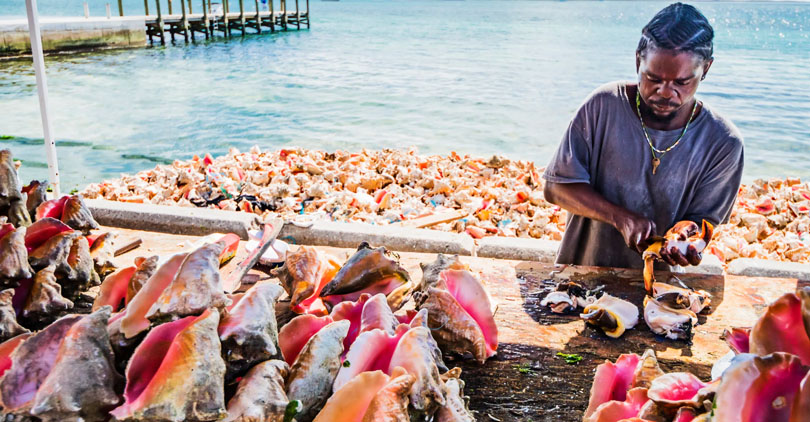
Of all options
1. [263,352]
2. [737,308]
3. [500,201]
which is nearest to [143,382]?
[263,352]

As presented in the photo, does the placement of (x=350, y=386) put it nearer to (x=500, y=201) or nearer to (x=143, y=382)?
(x=143, y=382)

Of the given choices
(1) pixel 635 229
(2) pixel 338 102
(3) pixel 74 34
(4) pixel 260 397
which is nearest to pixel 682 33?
(1) pixel 635 229

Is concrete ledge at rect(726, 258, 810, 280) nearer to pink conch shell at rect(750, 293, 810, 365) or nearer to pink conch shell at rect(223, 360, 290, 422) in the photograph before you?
pink conch shell at rect(750, 293, 810, 365)

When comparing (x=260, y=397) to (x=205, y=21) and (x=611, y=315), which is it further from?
(x=205, y=21)

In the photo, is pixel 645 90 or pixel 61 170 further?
pixel 61 170

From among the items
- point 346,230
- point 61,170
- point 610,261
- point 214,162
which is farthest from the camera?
point 61,170

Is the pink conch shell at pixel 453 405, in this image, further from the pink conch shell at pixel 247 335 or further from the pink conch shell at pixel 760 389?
the pink conch shell at pixel 760 389

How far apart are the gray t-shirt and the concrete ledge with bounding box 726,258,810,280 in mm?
477

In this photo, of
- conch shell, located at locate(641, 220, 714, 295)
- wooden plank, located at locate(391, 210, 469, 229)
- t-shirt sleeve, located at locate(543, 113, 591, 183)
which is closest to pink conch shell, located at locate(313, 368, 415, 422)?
conch shell, located at locate(641, 220, 714, 295)

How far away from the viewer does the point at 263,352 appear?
104 centimetres

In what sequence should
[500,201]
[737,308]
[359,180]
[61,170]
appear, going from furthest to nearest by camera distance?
[61,170], [359,180], [500,201], [737,308]

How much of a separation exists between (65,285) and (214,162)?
479 cm

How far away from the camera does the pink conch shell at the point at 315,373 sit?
1.05m

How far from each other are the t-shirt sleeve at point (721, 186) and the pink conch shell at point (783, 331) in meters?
1.28
